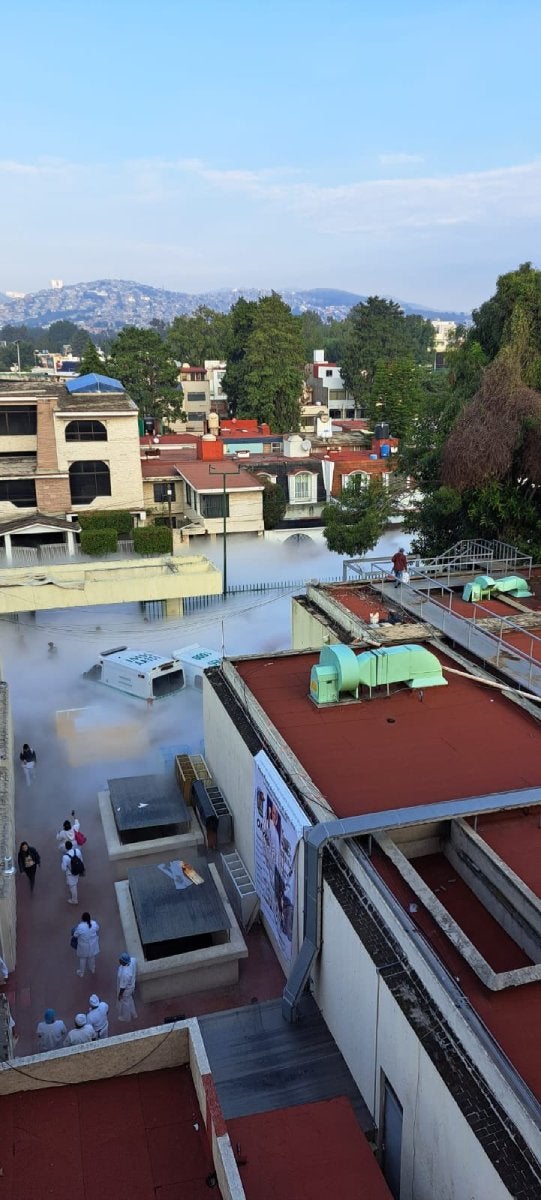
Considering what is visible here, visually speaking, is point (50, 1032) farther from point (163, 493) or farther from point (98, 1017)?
point (163, 493)

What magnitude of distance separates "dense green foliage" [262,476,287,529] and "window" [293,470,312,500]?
242 centimetres

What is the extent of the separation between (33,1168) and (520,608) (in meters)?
15.9

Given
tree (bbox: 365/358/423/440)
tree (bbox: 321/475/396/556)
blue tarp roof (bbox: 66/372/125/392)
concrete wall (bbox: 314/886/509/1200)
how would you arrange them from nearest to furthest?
concrete wall (bbox: 314/886/509/1200)
tree (bbox: 321/475/396/556)
blue tarp roof (bbox: 66/372/125/392)
tree (bbox: 365/358/423/440)

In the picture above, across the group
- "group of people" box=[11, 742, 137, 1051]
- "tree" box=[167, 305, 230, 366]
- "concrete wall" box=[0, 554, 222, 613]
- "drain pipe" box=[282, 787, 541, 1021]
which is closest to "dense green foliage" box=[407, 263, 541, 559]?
"concrete wall" box=[0, 554, 222, 613]

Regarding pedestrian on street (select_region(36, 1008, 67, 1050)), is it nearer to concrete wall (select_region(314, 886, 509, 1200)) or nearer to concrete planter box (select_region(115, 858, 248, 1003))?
concrete planter box (select_region(115, 858, 248, 1003))

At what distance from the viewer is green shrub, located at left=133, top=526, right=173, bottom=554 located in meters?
36.0

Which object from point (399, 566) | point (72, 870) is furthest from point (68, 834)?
point (399, 566)

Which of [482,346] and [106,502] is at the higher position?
[482,346]

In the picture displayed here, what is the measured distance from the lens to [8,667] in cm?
2700

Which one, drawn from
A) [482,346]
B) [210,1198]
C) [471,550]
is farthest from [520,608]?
[210,1198]

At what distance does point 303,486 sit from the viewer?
148 ft

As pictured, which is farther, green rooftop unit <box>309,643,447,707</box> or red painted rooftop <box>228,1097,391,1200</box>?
green rooftop unit <box>309,643,447,707</box>

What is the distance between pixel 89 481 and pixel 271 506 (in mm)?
9776

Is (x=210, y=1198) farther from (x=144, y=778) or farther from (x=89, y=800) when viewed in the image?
(x=89, y=800)
